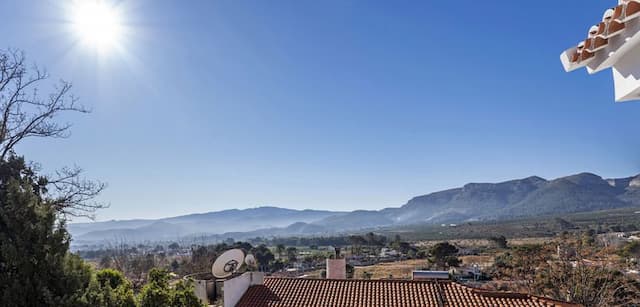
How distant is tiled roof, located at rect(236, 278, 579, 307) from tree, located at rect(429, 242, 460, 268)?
28523 millimetres

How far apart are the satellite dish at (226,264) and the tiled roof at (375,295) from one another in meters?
0.75

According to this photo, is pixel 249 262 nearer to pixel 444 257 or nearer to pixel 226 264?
pixel 226 264

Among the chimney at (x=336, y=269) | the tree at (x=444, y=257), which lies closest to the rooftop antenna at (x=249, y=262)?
the chimney at (x=336, y=269)

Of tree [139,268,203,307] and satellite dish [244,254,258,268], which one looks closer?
tree [139,268,203,307]

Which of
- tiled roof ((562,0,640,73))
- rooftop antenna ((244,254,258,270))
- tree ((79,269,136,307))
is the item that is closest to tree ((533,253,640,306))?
rooftop antenna ((244,254,258,270))

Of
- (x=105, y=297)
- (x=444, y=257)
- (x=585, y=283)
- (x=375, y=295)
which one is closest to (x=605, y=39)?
(x=105, y=297)

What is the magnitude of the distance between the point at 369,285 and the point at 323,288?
121 cm

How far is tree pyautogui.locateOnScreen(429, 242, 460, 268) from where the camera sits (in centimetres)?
3703

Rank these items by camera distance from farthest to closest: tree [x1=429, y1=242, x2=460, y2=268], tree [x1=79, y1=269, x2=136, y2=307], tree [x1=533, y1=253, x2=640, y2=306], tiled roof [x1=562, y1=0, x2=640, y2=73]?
tree [x1=429, y1=242, x2=460, y2=268], tree [x1=533, y1=253, x2=640, y2=306], tree [x1=79, y1=269, x2=136, y2=307], tiled roof [x1=562, y1=0, x2=640, y2=73]

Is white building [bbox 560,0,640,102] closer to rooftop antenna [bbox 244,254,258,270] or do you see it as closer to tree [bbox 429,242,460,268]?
rooftop antenna [bbox 244,254,258,270]

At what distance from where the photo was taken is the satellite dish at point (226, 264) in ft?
34.9

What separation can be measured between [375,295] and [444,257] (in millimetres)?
30539

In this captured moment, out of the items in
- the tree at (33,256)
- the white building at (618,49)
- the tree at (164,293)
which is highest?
the white building at (618,49)

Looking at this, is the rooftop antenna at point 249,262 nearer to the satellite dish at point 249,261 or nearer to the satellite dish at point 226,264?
the satellite dish at point 249,261
